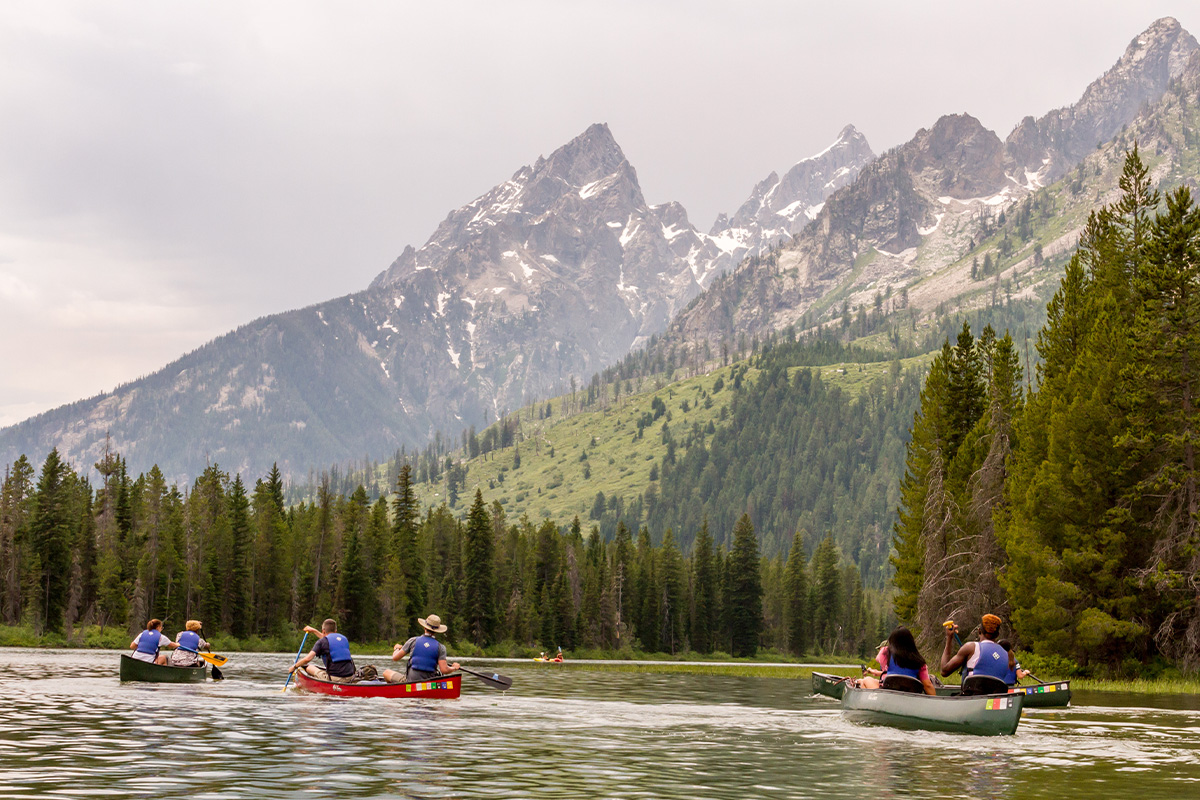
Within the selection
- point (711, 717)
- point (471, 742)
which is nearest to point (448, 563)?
point (711, 717)

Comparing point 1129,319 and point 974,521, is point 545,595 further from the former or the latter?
point 1129,319

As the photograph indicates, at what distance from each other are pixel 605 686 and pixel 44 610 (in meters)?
82.1

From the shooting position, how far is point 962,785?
77.0ft

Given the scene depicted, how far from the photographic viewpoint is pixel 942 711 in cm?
3412

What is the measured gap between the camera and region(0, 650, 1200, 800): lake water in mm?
21391

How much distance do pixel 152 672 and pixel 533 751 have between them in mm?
29031

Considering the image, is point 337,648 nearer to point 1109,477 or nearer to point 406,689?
point 406,689

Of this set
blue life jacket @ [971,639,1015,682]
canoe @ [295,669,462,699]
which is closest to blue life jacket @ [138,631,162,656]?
canoe @ [295,669,462,699]

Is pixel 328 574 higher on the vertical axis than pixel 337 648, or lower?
higher

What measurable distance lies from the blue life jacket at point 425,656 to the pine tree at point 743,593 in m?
140

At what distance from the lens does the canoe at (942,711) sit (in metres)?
32.9

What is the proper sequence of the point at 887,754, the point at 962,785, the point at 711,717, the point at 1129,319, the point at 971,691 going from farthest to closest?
1. the point at 1129,319
2. the point at 711,717
3. the point at 971,691
4. the point at 887,754
5. the point at 962,785

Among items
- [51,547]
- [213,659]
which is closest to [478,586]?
[51,547]

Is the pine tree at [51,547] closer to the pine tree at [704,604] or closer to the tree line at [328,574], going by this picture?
the tree line at [328,574]
